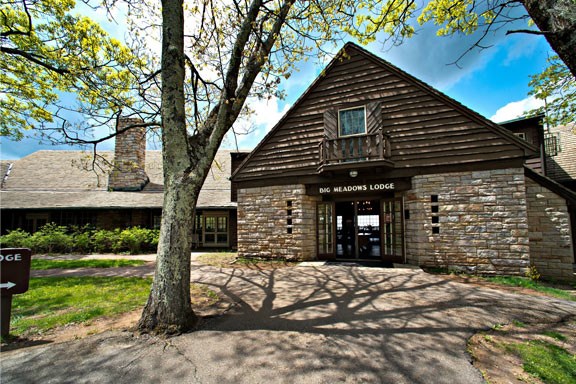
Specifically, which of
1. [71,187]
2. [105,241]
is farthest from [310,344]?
[71,187]

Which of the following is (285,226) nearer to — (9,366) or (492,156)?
(492,156)

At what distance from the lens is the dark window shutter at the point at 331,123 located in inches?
388

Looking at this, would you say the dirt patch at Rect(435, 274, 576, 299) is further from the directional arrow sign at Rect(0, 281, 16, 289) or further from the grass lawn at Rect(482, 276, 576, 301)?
the directional arrow sign at Rect(0, 281, 16, 289)

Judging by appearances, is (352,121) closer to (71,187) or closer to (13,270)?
(13,270)

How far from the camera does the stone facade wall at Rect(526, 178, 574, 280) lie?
7.77 metres

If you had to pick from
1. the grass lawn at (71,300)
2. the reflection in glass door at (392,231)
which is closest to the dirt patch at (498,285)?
the reflection in glass door at (392,231)

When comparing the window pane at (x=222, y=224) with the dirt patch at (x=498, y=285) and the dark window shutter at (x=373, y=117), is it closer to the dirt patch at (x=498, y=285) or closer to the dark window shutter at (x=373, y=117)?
the dark window shutter at (x=373, y=117)

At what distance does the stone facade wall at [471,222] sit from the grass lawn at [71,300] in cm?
809

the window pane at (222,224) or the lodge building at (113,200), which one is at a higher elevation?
the lodge building at (113,200)

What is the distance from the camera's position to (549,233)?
8.02 meters

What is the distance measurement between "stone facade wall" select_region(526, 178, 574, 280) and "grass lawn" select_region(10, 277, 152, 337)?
36.5 ft

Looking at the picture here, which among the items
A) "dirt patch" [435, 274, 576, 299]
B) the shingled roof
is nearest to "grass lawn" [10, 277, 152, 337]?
the shingled roof

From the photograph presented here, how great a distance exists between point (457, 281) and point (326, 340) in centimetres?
514

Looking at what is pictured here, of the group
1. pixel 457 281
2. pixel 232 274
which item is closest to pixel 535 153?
pixel 457 281
